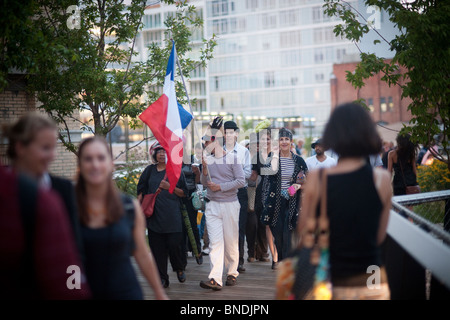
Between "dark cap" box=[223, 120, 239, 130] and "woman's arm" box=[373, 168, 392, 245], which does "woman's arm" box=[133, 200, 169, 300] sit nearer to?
"woman's arm" box=[373, 168, 392, 245]

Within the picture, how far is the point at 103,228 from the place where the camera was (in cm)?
387

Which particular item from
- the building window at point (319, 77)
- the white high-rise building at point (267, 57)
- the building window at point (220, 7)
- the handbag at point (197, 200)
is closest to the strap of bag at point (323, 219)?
the handbag at point (197, 200)

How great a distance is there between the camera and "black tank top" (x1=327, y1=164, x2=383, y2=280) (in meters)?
3.82

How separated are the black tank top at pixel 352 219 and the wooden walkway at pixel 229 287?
14.5 ft

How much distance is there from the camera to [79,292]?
3.32m

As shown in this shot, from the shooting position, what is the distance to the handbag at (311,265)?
3.83 meters

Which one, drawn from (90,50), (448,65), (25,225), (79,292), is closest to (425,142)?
(448,65)

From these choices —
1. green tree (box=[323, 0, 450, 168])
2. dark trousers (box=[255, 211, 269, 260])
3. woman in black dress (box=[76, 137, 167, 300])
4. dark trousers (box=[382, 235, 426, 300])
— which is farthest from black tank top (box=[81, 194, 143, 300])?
dark trousers (box=[255, 211, 269, 260])

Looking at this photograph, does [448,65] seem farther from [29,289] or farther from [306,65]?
[306,65]

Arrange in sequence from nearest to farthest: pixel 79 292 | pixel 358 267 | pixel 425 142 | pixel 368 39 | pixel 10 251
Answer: pixel 10 251
pixel 79 292
pixel 358 267
pixel 425 142
pixel 368 39

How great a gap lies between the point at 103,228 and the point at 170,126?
5.66 meters

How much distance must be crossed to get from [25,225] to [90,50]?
957 centimetres

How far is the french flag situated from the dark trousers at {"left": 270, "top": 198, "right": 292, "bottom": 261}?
207cm

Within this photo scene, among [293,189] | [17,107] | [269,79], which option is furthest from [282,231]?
[269,79]
